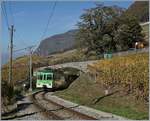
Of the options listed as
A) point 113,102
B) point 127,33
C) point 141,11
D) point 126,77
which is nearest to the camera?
point 113,102

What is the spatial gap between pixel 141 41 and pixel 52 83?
40831 millimetres

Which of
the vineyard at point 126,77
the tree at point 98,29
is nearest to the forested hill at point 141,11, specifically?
the tree at point 98,29

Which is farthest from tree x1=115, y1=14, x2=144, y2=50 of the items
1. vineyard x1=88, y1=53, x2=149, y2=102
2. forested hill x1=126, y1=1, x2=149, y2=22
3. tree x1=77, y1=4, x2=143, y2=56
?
forested hill x1=126, y1=1, x2=149, y2=22

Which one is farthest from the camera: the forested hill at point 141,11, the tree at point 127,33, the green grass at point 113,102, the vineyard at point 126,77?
the forested hill at point 141,11

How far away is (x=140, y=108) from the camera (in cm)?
2633

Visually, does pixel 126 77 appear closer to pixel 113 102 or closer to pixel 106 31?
pixel 113 102

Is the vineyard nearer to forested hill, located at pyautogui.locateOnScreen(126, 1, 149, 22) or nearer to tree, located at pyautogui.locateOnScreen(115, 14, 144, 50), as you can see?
tree, located at pyautogui.locateOnScreen(115, 14, 144, 50)

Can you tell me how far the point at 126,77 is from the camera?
36688mm

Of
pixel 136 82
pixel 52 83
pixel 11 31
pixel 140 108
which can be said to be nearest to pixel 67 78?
pixel 52 83

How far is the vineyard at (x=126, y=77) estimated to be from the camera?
3182 centimetres

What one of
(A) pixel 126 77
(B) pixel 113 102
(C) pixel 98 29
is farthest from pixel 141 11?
(B) pixel 113 102

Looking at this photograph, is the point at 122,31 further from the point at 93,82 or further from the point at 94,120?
the point at 94,120

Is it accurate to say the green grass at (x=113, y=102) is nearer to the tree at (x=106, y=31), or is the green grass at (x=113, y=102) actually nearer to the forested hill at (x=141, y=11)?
the tree at (x=106, y=31)

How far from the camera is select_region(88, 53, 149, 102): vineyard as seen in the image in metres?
31.8
